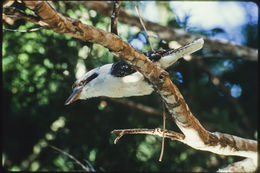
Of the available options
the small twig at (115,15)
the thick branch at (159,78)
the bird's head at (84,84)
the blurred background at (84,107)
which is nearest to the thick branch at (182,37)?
the blurred background at (84,107)

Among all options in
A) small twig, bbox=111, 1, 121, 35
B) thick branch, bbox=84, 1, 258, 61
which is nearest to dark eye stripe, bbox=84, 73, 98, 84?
small twig, bbox=111, 1, 121, 35

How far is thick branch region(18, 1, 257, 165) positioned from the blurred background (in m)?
1.31

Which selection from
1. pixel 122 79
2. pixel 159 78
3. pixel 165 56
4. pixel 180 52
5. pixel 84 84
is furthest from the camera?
pixel 84 84

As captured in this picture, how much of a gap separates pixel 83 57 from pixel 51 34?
0.57 meters

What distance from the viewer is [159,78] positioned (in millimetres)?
2242

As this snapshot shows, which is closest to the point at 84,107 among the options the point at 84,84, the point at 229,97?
the point at 84,84

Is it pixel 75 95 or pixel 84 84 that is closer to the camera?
pixel 75 95

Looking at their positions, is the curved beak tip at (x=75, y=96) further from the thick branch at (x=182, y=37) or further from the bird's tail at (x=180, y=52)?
the thick branch at (x=182, y=37)

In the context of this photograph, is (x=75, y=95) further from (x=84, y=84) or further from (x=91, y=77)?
(x=91, y=77)

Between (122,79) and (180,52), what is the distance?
2.32ft

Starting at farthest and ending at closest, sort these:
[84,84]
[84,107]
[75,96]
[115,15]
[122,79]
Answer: [84,107] → [84,84] → [75,96] → [122,79] → [115,15]

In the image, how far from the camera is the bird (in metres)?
2.79

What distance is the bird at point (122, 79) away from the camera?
279 cm

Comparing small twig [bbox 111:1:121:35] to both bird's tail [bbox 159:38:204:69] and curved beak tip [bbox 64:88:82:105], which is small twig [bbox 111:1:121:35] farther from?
curved beak tip [bbox 64:88:82:105]
